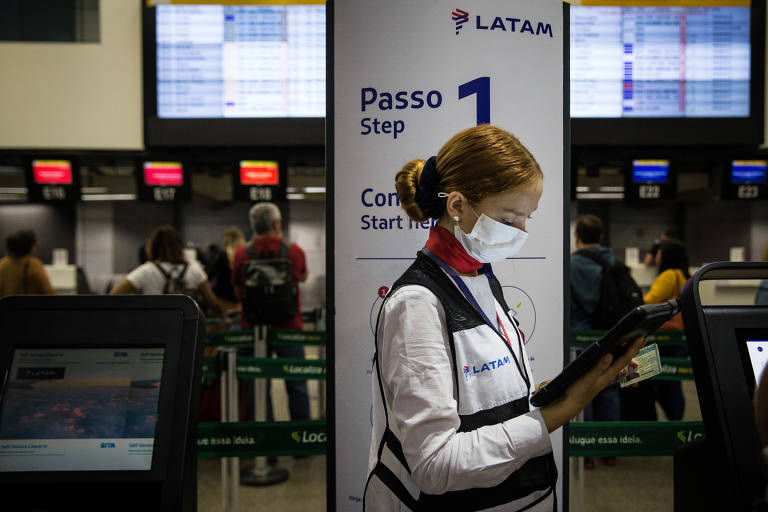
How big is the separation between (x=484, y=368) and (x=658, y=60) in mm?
4305

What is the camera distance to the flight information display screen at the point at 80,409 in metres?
1.12

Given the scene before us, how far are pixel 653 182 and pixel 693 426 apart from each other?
4.08 m

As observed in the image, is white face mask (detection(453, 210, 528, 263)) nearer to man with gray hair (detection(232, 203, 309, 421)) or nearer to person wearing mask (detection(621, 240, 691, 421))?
man with gray hair (detection(232, 203, 309, 421))

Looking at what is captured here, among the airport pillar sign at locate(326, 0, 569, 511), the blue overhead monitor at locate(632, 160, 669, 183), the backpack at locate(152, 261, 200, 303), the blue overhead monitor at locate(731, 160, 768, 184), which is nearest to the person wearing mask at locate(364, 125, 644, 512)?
the airport pillar sign at locate(326, 0, 569, 511)

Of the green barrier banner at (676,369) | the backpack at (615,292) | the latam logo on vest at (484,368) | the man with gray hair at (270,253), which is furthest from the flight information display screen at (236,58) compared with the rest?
the latam logo on vest at (484,368)

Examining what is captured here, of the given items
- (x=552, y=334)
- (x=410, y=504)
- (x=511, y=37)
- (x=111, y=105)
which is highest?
(x=111, y=105)

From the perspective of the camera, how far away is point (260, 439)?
2064 millimetres

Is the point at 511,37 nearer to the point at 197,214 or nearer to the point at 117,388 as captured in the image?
the point at 117,388

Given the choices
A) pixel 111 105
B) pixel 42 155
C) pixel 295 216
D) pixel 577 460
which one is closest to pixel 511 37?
pixel 577 460

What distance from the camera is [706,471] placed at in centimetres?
122

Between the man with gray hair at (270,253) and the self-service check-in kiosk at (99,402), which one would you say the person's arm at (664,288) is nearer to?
the man with gray hair at (270,253)

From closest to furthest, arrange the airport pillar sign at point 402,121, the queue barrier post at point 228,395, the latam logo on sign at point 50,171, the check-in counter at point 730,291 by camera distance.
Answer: the airport pillar sign at point 402,121
the queue barrier post at point 228,395
the latam logo on sign at point 50,171
the check-in counter at point 730,291

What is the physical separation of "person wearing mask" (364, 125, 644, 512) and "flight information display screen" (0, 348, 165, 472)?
1.55 feet

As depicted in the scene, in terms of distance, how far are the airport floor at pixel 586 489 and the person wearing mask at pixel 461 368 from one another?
7.13 feet
